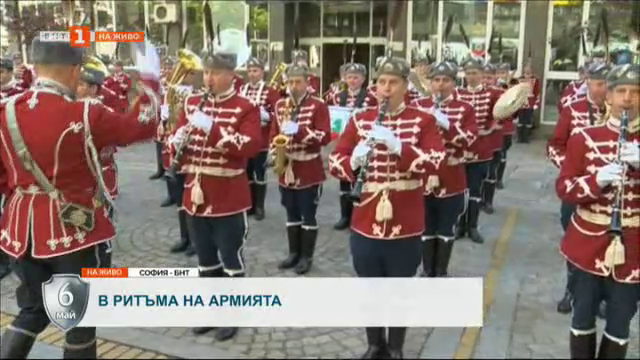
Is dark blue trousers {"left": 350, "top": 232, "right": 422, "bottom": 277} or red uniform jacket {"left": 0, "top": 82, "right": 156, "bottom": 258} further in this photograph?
dark blue trousers {"left": 350, "top": 232, "right": 422, "bottom": 277}

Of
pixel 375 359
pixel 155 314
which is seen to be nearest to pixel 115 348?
pixel 155 314

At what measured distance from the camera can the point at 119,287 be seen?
6.82ft

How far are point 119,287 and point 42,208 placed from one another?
0.38m

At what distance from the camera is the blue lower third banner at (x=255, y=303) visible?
2092 mm

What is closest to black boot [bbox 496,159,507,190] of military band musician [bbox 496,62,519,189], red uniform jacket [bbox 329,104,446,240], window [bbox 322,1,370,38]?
military band musician [bbox 496,62,519,189]

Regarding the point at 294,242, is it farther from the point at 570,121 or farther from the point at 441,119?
the point at 570,121

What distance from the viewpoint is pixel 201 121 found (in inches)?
120

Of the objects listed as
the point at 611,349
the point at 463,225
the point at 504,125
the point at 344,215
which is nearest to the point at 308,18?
the point at 504,125

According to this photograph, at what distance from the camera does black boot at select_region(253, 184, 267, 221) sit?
5605 mm

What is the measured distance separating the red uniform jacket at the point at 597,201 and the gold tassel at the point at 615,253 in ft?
0.06

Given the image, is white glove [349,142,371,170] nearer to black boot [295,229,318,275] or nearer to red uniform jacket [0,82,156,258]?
red uniform jacket [0,82,156,258]

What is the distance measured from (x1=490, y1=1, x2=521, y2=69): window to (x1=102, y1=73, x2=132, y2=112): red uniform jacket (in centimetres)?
759

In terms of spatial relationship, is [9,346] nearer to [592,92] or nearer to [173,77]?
[173,77]

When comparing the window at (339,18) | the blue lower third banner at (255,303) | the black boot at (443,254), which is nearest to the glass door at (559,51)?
the window at (339,18)
